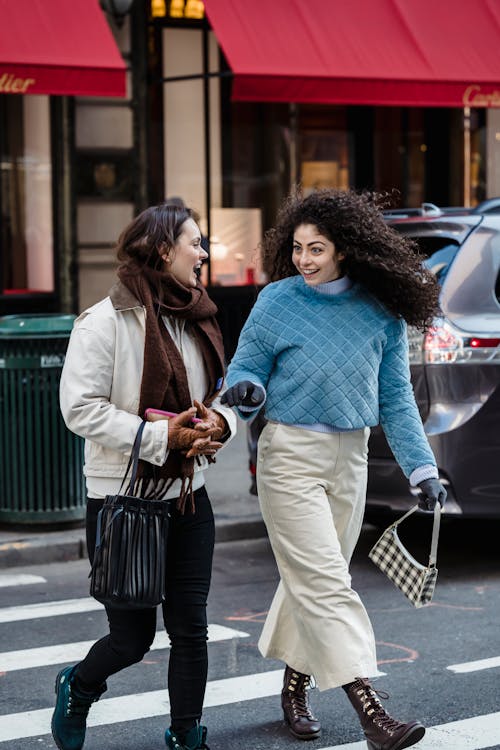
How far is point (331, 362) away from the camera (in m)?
4.41

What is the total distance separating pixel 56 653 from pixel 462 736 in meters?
1.93

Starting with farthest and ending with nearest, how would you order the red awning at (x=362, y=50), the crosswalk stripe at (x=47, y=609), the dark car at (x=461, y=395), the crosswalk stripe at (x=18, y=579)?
1. the red awning at (x=362, y=50)
2. the crosswalk stripe at (x=18, y=579)
3. the dark car at (x=461, y=395)
4. the crosswalk stripe at (x=47, y=609)

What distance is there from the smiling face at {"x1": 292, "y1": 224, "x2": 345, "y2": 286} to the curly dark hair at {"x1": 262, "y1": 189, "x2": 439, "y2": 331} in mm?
22

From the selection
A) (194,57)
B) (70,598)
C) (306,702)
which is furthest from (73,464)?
(194,57)

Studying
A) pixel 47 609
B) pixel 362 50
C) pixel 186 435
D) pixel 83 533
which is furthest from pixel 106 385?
pixel 362 50

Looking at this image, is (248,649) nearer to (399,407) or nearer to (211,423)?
(399,407)

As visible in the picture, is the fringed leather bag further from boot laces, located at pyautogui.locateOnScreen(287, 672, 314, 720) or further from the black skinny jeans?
boot laces, located at pyautogui.locateOnScreen(287, 672, 314, 720)

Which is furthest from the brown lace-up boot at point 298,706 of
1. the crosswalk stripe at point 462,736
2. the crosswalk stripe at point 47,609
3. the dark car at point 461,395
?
the dark car at point 461,395

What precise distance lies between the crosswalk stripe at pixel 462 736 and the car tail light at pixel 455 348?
2.22 m

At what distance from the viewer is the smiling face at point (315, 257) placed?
14.8 feet

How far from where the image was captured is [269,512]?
450 centimetres

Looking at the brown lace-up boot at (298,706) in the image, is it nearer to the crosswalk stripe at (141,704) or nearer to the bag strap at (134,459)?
the crosswalk stripe at (141,704)

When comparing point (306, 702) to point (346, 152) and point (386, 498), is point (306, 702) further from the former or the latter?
point (346, 152)

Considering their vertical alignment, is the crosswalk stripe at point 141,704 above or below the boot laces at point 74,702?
below
